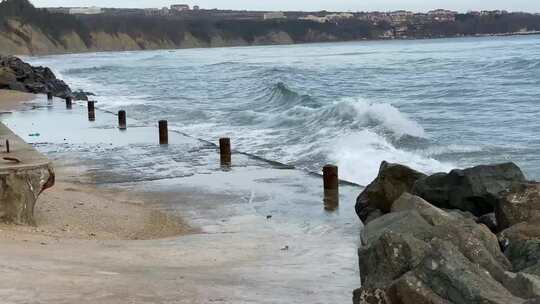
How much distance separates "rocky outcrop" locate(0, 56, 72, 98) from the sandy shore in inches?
990

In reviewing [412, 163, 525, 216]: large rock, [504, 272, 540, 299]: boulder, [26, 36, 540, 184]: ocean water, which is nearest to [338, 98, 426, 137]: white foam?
[26, 36, 540, 184]: ocean water

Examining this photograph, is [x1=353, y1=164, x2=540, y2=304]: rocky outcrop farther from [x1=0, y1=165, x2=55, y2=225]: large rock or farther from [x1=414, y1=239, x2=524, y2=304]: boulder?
[x1=0, y1=165, x2=55, y2=225]: large rock

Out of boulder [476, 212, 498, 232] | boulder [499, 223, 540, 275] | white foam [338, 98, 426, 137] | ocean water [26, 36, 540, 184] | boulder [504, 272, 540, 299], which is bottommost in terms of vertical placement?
ocean water [26, 36, 540, 184]

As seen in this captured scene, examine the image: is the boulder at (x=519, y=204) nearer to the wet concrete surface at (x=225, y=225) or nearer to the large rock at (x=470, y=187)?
the large rock at (x=470, y=187)

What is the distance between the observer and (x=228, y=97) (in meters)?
36.9

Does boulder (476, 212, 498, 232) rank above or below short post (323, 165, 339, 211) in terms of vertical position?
Answer: above

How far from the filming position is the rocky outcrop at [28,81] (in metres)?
38.1

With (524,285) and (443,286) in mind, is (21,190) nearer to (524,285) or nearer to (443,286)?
(443,286)

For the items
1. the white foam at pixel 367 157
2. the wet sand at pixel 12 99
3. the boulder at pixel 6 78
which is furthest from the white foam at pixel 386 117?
the boulder at pixel 6 78

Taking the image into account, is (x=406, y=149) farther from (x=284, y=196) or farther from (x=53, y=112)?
(x=53, y=112)

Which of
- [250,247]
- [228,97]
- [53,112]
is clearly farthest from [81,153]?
[228,97]

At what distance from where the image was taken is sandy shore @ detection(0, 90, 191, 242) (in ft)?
28.6

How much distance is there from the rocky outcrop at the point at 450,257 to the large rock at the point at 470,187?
818mm

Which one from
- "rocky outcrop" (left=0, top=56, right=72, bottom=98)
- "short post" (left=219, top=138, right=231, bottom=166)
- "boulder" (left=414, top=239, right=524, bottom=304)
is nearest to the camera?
"boulder" (left=414, top=239, right=524, bottom=304)
